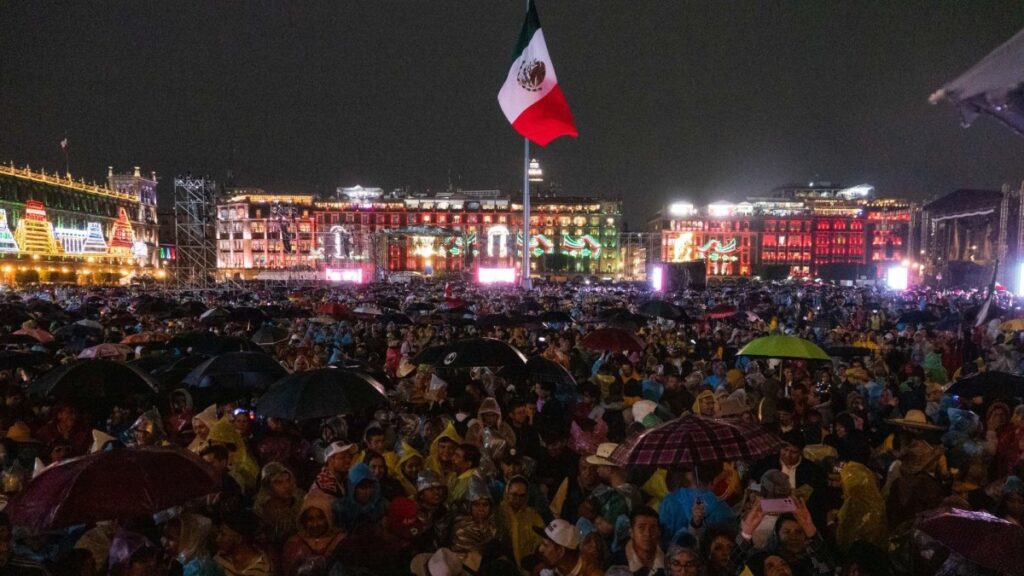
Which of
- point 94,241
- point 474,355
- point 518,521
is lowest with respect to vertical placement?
point 518,521

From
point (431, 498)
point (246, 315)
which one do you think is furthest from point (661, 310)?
point (431, 498)

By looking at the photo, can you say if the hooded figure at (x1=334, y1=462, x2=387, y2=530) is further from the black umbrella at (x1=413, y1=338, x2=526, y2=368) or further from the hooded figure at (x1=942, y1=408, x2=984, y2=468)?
the hooded figure at (x1=942, y1=408, x2=984, y2=468)

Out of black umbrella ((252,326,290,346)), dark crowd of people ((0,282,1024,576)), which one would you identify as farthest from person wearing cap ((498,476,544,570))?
black umbrella ((252,326,290,346))

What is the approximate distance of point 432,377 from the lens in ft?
29.0

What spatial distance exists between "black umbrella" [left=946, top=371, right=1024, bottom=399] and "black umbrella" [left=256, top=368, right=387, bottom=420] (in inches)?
218

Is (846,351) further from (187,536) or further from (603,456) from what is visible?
(187,536)

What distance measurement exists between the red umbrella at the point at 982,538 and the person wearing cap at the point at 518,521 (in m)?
2.13

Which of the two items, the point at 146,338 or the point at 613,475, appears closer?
the point at 613,475

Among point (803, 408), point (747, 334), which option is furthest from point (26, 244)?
point (803, 408)

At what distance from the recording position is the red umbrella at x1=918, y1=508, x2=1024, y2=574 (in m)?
3.22

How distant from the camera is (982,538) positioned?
10.9 ft

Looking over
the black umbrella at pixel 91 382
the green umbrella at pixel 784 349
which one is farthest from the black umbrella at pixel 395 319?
the black umbrella at pixel 91 382

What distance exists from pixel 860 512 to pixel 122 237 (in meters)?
82.7

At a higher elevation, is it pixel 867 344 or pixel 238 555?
pixel 867 344
